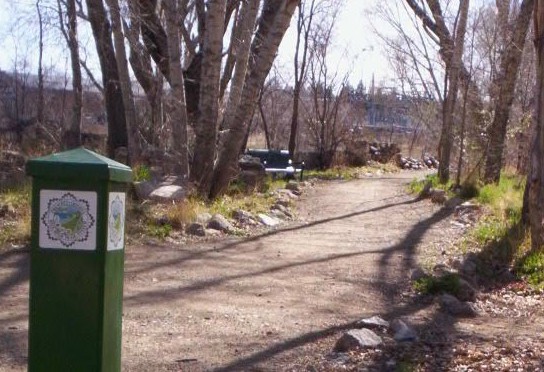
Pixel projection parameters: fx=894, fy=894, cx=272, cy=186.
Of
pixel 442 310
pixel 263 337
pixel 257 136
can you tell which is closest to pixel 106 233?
pixel 263 337

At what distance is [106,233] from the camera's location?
439 cm

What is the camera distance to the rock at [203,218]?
13.8 metres

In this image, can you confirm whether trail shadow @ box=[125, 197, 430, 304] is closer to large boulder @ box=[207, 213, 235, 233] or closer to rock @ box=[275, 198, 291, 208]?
large boulder @ box=[207, 213, 235, 233]

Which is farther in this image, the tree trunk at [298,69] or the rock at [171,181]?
Answer: the tree trunk at [298,69]

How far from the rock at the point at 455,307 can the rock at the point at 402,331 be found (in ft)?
4.08

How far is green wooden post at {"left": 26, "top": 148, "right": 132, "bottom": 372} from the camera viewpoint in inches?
172

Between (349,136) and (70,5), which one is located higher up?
(70,5)

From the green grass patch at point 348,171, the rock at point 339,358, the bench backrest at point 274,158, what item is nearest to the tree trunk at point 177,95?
the rock at point 339,358

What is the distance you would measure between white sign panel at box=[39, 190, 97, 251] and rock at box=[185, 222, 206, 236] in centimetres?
883

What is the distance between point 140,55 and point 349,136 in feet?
68.4

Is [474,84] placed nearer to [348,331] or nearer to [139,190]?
[139,190]

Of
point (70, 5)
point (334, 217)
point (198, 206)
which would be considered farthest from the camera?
point (70, 5)

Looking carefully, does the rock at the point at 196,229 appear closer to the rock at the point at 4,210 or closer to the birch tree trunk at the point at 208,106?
the rock at the point at 4,210


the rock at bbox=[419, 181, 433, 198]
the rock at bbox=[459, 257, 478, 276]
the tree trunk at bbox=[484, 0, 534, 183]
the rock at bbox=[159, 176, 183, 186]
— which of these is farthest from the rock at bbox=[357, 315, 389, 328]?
the rock at bbox=[419, 181, 433, 198]
